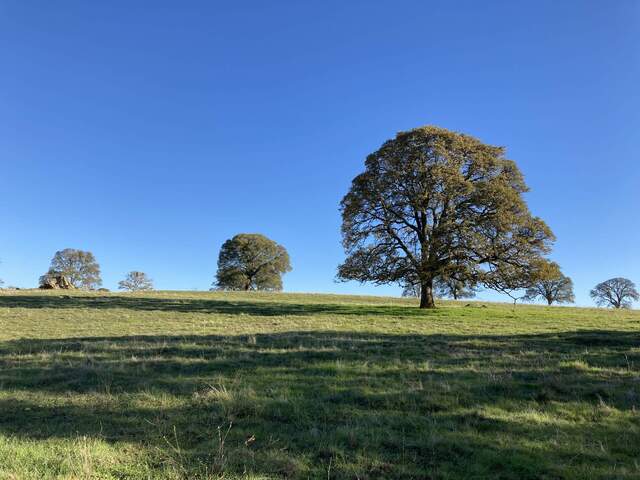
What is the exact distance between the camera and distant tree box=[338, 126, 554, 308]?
28172 mm

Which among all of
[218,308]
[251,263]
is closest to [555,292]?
[251,263]

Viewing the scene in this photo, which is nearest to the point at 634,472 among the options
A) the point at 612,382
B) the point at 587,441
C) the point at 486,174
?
the point at 587,441

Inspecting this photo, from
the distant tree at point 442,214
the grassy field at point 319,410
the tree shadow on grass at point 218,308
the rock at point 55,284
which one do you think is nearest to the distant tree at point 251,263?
the rock at point 55,284

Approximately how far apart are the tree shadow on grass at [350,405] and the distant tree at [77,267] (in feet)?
229

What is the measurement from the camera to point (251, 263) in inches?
2704

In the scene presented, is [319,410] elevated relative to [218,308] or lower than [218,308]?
elevated

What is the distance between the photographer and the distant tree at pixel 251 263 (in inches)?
2685

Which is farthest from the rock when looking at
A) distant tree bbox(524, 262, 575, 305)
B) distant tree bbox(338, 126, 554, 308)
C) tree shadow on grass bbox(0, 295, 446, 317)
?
distant tree bbox(524, 262, 575, 305)

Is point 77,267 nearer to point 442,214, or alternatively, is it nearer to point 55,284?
point 55,284

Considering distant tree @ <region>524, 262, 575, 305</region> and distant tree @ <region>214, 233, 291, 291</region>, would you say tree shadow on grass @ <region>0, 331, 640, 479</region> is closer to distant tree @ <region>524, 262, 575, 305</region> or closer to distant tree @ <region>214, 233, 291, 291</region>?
distant tree @ <region>214, 233, 291, 291</region>

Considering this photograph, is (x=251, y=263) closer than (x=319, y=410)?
No

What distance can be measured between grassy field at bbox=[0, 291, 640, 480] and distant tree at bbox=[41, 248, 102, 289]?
67.7 meters

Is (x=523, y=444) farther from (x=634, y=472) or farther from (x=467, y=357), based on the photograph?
(x=467, y=357)

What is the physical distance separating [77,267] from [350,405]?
80.8 m
